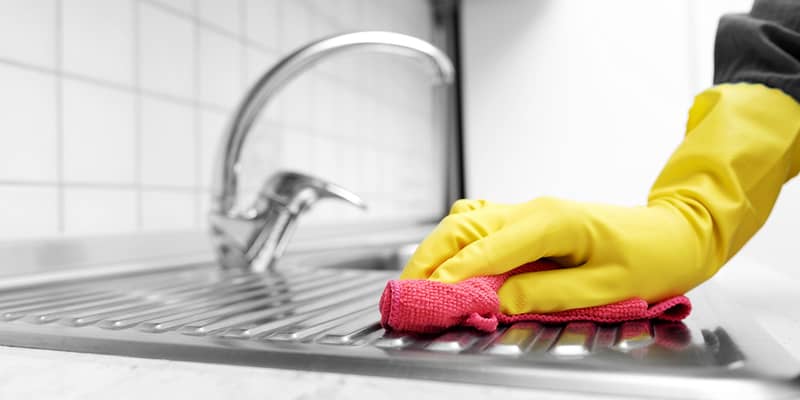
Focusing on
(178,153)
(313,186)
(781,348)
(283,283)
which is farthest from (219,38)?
(781,348)

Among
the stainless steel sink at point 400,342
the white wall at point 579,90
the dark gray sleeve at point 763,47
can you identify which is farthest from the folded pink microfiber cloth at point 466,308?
the white wall at point 579,90

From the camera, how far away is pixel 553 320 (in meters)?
0.36

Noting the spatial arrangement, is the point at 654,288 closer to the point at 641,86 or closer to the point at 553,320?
the point at 553,320

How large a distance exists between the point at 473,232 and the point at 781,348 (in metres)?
0.16

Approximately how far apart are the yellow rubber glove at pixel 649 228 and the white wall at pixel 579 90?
1.04 metres

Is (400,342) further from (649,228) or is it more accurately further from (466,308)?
(649,228)

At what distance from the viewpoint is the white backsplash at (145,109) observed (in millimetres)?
657

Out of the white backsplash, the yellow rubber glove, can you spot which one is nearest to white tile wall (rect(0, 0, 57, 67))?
the white backsplash

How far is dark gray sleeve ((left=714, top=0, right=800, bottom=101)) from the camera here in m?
0.46

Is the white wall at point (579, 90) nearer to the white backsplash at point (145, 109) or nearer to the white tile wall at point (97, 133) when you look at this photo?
the white backsplash at point (145, 109)

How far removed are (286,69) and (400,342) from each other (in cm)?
47

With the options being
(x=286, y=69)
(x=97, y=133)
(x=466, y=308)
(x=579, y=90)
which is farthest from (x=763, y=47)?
(x=579, y=90)

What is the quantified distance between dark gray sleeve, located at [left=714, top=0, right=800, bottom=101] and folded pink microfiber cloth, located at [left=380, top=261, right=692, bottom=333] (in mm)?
198

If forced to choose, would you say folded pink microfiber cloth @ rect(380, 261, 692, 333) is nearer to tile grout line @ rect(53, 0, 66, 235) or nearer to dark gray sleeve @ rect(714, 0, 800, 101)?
dark gray sleeve @ rect(714, 0, 800, 101)
